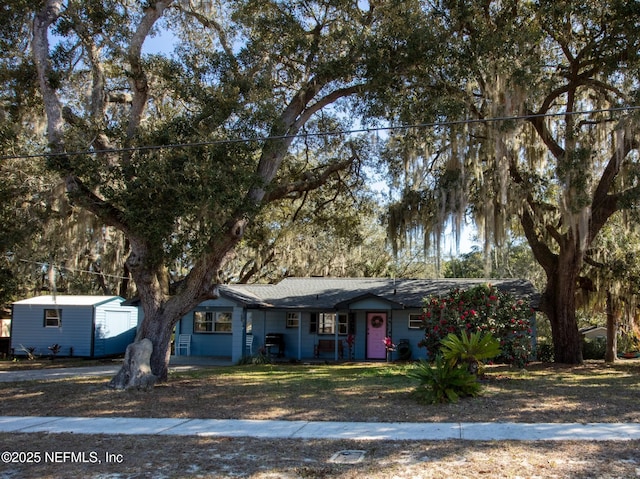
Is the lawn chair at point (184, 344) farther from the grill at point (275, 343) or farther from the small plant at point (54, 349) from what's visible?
the small plant at point (54, 349)

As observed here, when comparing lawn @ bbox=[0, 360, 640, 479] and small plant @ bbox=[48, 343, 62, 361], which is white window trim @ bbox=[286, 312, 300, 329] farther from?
small plant @ bbox=[48, 343, 62, 361]

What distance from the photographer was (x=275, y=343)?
2169cm

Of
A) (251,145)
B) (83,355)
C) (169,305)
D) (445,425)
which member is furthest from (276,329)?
(445,425)

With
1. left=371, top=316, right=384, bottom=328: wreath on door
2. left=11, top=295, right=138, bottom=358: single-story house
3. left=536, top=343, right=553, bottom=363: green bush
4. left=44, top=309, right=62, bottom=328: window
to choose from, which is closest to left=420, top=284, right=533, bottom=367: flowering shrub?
left=371, top=316, right=384, bottom=328: wreath on door

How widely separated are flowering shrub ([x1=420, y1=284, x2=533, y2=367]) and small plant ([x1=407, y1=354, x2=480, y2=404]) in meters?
2.66

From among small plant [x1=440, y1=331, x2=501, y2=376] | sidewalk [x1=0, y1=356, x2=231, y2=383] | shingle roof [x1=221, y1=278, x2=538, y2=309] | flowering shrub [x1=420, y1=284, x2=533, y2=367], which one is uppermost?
shingle roof [x1=221, y1=278, x2=538, y2=309]

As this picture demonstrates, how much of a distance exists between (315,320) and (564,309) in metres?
8.96

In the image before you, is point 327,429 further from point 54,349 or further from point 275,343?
point 54,349

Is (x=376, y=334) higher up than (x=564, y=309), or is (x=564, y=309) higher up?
(x=564, y=309)

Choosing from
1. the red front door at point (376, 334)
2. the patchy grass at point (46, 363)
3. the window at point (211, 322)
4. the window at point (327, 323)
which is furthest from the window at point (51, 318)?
the red front door at point (376, 334)

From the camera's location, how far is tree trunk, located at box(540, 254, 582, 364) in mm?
18141

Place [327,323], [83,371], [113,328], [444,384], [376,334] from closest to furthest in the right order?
[444,384], [83,371], [376,334], [327,323], [113,328]

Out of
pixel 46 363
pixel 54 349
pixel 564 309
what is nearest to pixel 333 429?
pixel 564 309

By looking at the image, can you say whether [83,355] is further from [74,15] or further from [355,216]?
[74,15]
